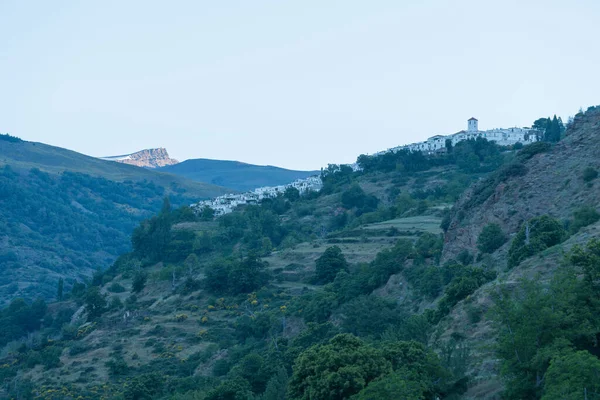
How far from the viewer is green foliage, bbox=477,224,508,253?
42250 millimetres

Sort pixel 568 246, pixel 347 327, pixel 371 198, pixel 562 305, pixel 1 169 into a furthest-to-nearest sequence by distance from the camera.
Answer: pixel 1 169 < pixel 371 198 < pixel 347 327 < pixel 568 246 < pixel 562 305

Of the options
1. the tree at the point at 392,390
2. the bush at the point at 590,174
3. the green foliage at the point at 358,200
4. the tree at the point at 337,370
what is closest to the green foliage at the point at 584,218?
the bush at the point at 590,174

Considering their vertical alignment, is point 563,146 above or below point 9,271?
above

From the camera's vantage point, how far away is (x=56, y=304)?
79.2m

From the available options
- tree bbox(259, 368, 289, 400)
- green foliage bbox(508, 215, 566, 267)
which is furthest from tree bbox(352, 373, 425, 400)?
green foliage bbox(508, 215, 566, 267)

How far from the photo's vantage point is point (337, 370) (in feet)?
79.0

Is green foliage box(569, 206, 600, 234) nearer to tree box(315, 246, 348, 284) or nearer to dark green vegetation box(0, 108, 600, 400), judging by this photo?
dark green vegetation box(0, 108, 600, 400)

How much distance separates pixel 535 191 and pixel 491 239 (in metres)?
4.75

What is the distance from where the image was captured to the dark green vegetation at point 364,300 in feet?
74.6

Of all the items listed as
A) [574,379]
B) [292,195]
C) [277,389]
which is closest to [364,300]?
[277,389]

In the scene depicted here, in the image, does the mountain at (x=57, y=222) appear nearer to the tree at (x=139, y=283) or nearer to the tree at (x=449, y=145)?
the tree at (x=139, y=283)

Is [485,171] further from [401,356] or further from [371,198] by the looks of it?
[401,356]

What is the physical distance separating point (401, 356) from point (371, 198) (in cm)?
6024

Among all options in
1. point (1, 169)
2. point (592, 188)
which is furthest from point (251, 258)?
point (1, 169)
